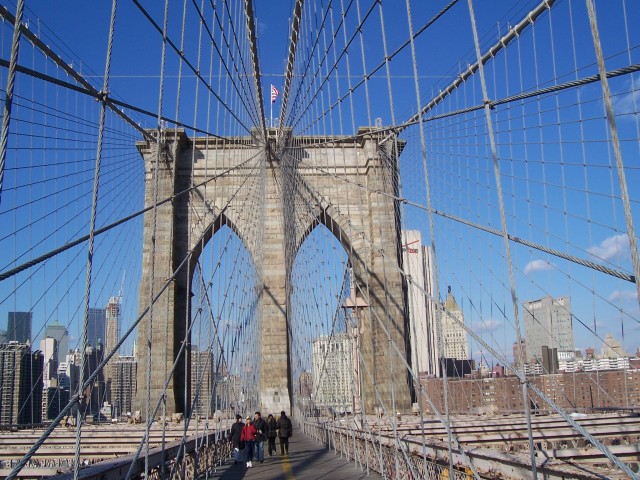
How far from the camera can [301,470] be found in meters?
8.03

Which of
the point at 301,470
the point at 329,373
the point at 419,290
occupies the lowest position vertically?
the point at 301,470

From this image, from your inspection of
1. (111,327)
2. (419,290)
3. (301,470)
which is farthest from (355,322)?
(111,327)

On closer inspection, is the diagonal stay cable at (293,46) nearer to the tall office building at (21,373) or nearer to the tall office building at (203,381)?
the tall office building at (203,381)

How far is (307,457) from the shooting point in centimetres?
1006

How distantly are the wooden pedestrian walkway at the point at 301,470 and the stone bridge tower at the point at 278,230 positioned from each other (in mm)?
8331

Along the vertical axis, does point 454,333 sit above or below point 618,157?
above

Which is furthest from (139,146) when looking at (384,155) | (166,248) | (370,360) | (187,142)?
(370,360)

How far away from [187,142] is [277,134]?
3134 millimetres

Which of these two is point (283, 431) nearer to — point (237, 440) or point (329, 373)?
point (237, 440)

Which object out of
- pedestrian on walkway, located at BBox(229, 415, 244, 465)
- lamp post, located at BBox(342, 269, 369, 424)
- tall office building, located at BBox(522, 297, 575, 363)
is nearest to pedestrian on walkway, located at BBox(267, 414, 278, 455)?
lamp post, located at BBox(342, 269, 369, 424)

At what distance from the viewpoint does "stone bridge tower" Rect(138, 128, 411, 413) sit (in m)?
18.6

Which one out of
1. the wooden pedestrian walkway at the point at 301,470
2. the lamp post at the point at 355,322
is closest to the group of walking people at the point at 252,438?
the wooden pedestrian walkway at the point at 301,470

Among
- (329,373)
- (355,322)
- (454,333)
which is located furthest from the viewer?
(454,333)

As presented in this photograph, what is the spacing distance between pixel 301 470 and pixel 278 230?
12.6 m
